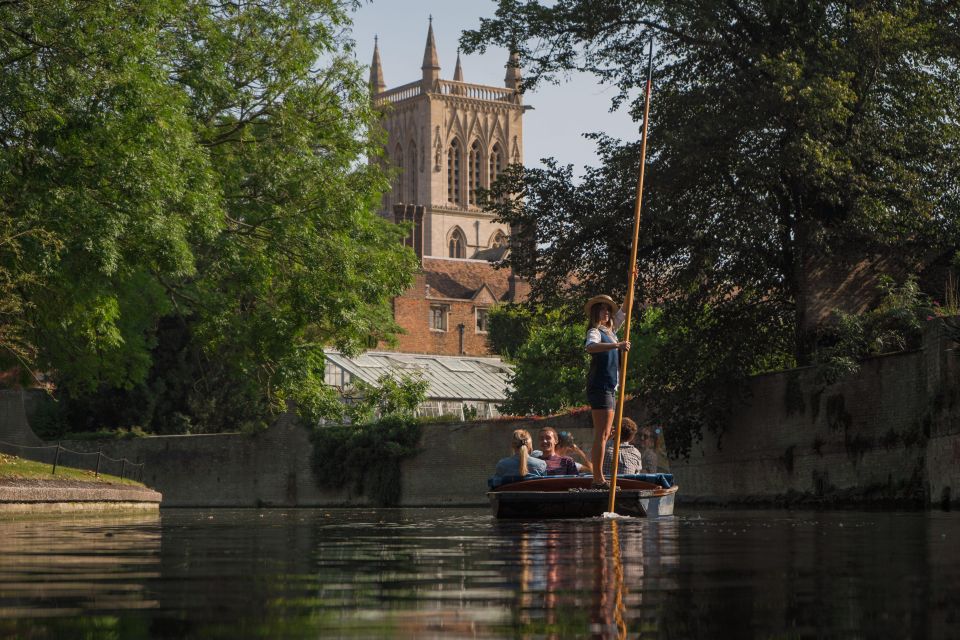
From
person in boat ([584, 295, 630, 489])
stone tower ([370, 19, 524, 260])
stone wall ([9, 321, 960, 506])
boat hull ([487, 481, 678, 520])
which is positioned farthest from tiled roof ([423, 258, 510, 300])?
person in boat ([584, 295, 630, 489])

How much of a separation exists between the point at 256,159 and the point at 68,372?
481 centimetres

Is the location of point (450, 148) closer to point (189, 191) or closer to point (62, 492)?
point (189, 191)

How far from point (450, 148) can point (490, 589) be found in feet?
475

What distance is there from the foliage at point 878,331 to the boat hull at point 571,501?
10.9 m

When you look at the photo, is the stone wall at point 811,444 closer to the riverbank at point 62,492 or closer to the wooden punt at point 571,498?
the wooden punt at point 571,498

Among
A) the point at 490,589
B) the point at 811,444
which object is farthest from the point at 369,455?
the point at 490,589

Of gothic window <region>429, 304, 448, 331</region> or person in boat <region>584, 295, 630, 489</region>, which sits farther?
gothic window <region>429, 304, 448, 331</region>

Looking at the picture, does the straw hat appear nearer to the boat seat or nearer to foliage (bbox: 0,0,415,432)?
the boat seat

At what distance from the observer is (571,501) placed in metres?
13.8

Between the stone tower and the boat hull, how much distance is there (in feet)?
429

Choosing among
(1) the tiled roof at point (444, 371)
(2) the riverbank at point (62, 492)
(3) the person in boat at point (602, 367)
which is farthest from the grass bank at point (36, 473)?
(1) the tiled roof at point (444, 371)

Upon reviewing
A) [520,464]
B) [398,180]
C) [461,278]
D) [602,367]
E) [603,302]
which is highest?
[398,180]

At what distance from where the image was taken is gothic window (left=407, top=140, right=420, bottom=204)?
490 ft

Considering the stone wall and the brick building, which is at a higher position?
the brick building
